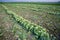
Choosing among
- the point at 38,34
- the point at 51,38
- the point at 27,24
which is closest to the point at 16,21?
the point at 27,24

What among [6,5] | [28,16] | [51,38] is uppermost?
[6,5]

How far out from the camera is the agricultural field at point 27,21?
2.57m

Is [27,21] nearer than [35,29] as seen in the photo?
No

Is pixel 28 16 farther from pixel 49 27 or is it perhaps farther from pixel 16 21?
pixel 49 27

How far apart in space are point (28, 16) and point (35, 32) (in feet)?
2.84

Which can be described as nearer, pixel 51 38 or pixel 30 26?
pixel 51 38

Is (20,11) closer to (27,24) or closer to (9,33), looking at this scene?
(27,24)

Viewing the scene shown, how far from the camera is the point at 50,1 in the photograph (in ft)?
12.2

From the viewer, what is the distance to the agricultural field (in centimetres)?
257

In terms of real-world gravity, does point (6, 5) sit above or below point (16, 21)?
above

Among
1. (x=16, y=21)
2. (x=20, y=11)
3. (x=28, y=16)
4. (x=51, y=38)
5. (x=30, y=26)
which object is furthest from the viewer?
(x=20, y=11)

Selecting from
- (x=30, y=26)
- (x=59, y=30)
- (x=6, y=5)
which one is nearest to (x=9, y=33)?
(x=30, y=26)

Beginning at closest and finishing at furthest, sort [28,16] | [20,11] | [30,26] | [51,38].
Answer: [51,38] → [30,26] → [28,16] → [20,11]

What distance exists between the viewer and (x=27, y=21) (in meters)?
3.05
